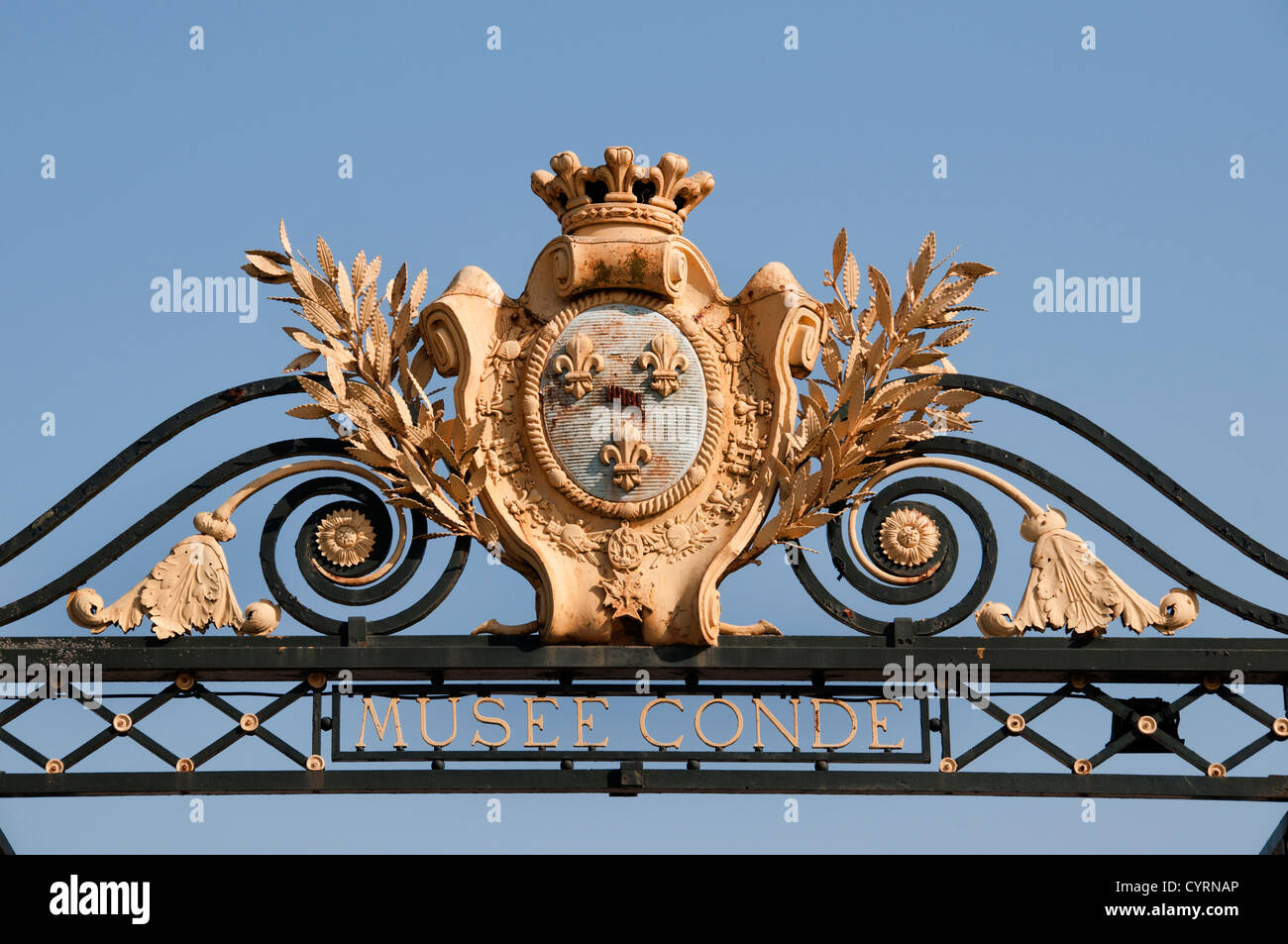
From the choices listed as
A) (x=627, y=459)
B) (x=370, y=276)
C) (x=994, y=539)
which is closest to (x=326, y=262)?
(x=370, y=276)

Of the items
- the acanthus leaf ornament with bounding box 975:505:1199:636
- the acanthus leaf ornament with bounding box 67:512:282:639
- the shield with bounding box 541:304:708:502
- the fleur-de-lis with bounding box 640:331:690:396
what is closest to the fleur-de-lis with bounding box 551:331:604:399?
the shield with bounding box 541:304:708:502

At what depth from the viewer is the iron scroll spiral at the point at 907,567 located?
12656mm

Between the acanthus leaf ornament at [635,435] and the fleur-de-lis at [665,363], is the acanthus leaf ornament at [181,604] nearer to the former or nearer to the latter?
the acanthus leaf ornament at [635,435]

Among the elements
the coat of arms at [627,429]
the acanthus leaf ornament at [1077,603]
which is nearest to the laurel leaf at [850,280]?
the coat of arms at [627,429]

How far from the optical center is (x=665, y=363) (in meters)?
12.8

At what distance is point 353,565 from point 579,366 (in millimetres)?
1549

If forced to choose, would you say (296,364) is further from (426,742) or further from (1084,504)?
(1084,504)

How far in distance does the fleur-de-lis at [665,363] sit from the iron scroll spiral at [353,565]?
1278 millimetres

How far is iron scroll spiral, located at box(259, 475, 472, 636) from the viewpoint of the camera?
12.7m

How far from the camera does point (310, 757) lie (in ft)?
40.9

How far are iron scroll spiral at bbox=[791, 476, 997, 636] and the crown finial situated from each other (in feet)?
5.96

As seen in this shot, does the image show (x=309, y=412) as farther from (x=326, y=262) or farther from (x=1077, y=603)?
(x=1077, y=603)
